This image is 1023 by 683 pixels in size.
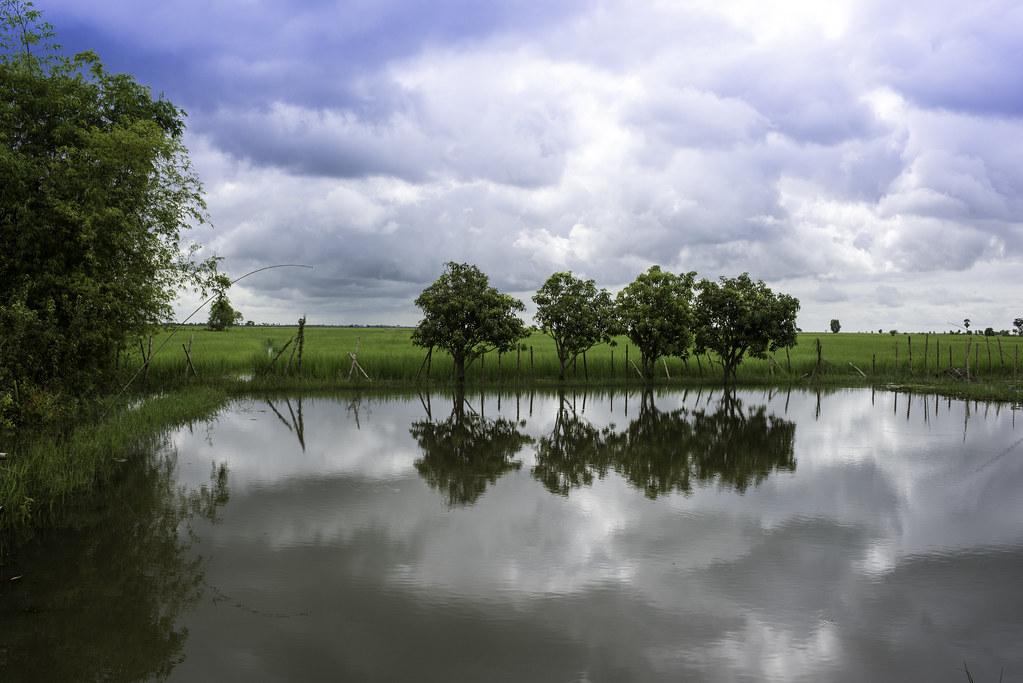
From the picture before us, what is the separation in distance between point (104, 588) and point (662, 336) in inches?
993

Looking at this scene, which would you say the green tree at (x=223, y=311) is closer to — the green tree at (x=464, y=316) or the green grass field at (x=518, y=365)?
the green grass field at (x=518, y=365)

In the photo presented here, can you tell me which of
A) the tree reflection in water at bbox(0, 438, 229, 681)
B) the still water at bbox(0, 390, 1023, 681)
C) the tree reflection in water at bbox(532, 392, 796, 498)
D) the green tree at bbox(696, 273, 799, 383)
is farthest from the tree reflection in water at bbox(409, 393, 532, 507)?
the green tree at bbox(696, 273, 799, 383)

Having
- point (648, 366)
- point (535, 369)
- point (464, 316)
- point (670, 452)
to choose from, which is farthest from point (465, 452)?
point (648, 366)

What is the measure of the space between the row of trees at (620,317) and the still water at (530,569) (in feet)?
44.3

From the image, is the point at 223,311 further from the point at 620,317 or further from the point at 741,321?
the point at 741,321

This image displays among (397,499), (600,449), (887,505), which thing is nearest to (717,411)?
(600,449)

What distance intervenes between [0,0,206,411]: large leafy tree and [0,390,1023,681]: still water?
90.6 inches

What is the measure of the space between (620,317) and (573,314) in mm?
2401

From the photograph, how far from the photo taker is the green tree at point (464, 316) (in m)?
26.1

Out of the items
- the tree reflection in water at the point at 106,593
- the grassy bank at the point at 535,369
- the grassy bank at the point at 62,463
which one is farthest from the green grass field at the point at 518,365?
the tree reflection in water at the point at 106,593

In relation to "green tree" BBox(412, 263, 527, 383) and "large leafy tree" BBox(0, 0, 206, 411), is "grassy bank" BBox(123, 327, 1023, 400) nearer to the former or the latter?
"green tree" BBox(412, 263, 527, 383)

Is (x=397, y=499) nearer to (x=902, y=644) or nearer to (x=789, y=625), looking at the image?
(x=789, y=625)

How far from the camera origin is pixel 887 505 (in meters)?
9.28

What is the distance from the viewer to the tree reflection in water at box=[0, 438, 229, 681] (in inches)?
190
